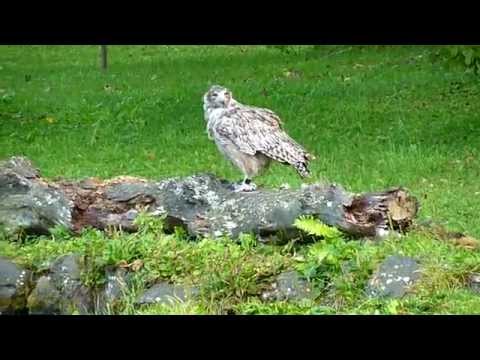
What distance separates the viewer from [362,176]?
1151 cm

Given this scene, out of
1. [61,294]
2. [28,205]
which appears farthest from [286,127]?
[61,294]

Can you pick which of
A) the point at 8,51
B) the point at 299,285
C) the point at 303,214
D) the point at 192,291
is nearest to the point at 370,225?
the point at 303,214

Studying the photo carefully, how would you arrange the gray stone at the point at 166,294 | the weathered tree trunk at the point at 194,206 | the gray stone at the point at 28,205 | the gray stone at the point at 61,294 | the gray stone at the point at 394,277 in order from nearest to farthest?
the gray stone at the point at 394,277 → the gray stone at the point at 166,294 → the gray stone at the point at 61,294 → the weathered tree trunk at the point at 194,206 → the gray stone at the point at 28,205

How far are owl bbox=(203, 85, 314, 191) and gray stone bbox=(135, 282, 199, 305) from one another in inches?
52.0

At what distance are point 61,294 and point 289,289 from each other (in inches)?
51.0

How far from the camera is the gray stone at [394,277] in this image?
5.71m

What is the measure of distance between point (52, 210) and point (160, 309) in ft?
5.73

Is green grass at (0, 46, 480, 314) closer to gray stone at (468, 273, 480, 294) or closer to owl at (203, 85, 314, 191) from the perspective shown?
gray stone at (468, 273, 480, 294)

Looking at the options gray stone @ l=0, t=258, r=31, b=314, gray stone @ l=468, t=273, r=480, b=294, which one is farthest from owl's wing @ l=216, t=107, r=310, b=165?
gray stone @ l=468, t=273, r=480, b=294

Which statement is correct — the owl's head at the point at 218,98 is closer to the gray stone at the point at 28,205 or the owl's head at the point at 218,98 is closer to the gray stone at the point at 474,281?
the gray stone at the point at 28,205

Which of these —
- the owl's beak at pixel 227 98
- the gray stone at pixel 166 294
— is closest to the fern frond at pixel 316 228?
the gray stone at pixel 166 294

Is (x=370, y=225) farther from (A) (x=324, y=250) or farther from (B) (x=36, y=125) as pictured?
(B) (x=36, y=125)

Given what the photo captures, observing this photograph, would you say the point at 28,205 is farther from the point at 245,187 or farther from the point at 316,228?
the point at 316,228
